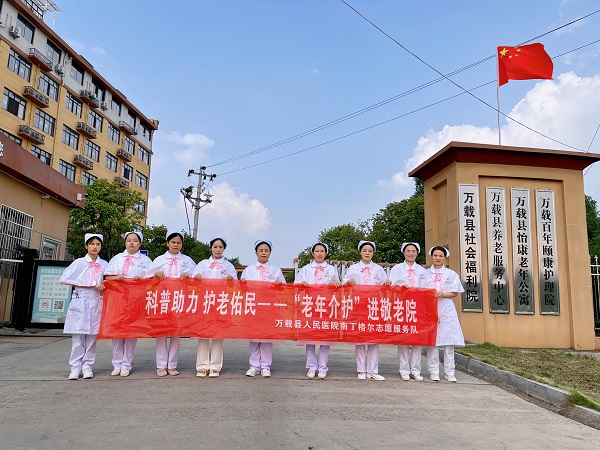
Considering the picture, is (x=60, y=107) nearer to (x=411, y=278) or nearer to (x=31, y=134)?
(x=31, y=134)

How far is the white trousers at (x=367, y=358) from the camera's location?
6.21m

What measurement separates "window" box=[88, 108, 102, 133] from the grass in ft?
114

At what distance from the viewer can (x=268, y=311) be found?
20.5 ft

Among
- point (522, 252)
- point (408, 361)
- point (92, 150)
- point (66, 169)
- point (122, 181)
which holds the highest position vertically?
point (92, 150)

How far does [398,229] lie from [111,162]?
25.9 m

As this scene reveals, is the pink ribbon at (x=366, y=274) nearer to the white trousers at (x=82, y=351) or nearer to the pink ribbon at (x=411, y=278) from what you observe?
the pink ribbon at (x=411, y=278)

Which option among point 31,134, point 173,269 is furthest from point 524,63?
point 31,134

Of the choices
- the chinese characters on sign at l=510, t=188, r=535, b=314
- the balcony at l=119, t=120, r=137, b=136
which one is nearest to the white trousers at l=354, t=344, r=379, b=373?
the chinese characters on sign at l=510, t=188, r=535, b=314

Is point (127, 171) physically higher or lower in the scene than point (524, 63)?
higher

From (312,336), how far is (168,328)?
5.95 feet

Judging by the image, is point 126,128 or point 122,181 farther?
point 126,128

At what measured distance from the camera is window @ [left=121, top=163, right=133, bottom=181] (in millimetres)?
41594

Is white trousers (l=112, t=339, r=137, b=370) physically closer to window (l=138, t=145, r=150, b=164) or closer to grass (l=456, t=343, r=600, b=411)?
grass (l=456, t=343, r=600, b=411)

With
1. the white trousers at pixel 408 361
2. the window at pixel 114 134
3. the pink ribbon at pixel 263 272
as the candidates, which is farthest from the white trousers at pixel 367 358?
the window at pixel 114 134
